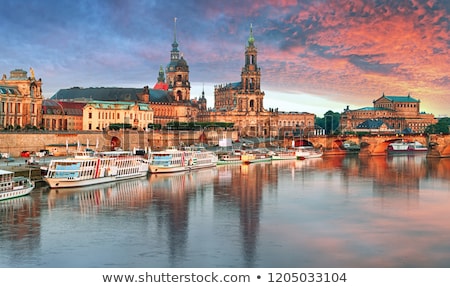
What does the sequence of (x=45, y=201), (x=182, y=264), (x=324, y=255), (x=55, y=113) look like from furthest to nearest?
(x=55, y=113)
(x=45, y=201)
(x=324, y=255)
(x=182, y=264)

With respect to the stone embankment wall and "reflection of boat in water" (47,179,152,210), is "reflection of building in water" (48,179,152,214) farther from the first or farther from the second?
the stone embankment wall

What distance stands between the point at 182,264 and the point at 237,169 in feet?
65.5

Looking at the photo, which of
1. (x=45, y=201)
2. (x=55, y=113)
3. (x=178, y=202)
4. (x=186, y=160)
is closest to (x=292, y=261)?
(x=178, y=202)

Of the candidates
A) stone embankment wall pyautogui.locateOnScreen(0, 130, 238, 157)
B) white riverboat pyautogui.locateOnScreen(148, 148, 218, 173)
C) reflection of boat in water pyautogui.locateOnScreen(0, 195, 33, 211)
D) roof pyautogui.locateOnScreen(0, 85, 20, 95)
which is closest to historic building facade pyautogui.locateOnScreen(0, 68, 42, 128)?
roof pyautogui.locateOnScreen(0, 85, 20, 95)

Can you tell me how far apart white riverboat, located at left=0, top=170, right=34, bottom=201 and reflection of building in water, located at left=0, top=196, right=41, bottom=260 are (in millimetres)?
167

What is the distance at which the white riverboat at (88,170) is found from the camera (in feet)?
71.5

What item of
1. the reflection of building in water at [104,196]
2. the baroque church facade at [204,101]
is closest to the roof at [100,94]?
the baroque church facade at [204,101]

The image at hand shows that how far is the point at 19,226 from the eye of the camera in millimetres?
14953

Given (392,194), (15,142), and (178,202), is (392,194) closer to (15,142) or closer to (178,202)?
(178,202)

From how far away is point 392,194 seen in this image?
2188 centimetres

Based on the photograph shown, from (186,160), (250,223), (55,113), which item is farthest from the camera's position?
(55,113)

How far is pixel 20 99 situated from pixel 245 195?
18.9 meters

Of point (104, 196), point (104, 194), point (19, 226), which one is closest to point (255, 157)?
point (104, 194)

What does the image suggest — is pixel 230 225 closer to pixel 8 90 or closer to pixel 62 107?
pixel 8 90
